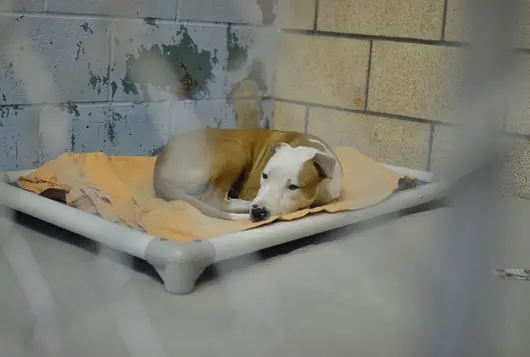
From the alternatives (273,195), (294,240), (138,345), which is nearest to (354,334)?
(138,345)

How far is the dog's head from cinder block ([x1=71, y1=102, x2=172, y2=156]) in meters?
0.17

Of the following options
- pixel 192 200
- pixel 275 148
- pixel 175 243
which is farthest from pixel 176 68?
pixel 275 148

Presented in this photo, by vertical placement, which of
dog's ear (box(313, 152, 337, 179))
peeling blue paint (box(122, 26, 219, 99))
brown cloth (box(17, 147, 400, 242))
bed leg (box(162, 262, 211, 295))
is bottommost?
bed leg (box(162, 262, 211, 295))

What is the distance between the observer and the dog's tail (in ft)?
2.62

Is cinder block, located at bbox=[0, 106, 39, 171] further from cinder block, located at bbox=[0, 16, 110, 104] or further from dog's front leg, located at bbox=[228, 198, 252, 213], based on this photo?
dog's front leg, located at bbox=[228, 198, 252, 213]

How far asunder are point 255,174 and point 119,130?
0.69ft

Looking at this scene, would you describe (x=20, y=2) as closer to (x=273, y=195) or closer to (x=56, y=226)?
(x=56, y=226)

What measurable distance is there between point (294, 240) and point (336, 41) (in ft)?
0.77

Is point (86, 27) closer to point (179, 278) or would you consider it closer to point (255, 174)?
point (179, 278)

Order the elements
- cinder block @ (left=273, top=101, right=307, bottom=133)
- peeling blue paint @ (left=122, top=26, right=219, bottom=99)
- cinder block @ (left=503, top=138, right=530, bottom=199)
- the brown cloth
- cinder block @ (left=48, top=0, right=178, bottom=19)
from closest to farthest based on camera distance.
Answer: cinder block @ (left=503, top=138, right=530, bottom=199) → cinder block @ (left=48, top=0, right=178, bottom=19) → peeling blue paint @ (left=122, top=26, right=219, bottom=99) → the brown cloth → cinder block @ (left=273, top=101, right=307, bottom=133)

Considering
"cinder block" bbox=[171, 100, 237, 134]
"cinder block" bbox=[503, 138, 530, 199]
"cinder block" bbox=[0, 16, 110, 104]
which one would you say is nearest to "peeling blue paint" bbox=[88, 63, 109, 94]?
"cinder block" bbox=[0, 16, 110, 104]

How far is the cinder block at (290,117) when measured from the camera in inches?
33.5

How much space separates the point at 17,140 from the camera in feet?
2.52

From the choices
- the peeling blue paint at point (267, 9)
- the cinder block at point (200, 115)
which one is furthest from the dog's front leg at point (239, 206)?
the peeling blue paint at point (267, 9)
